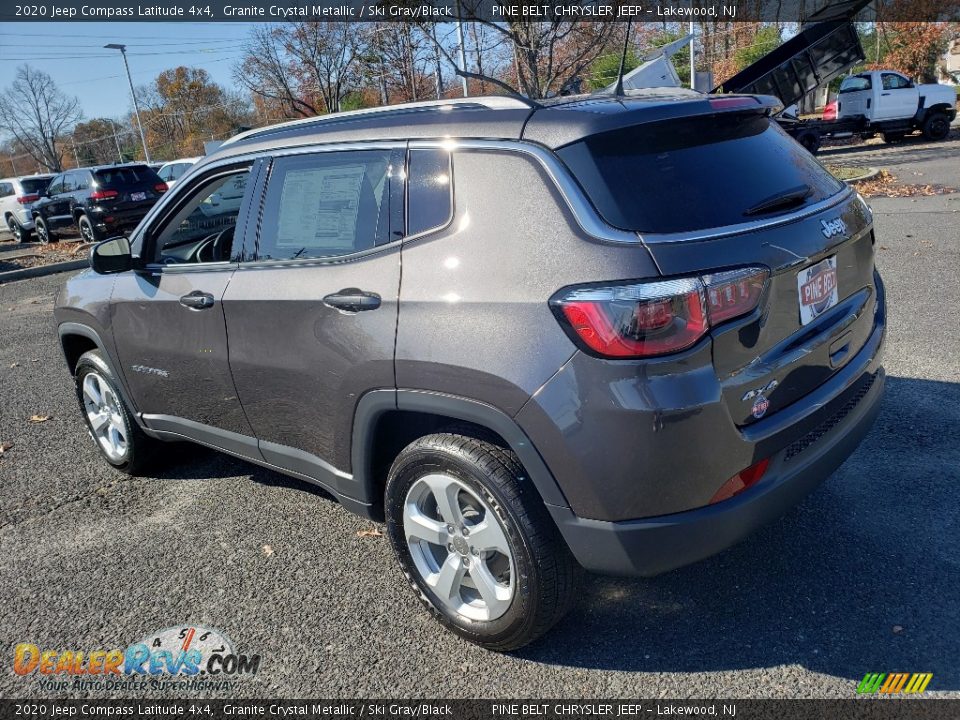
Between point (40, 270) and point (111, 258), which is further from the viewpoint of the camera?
point (40, 270)

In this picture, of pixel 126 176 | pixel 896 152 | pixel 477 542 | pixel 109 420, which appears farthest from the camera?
pixel 896 152

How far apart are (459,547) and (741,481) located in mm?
1012

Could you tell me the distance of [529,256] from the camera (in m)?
2.40

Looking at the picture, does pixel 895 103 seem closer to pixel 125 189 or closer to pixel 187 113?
pixel 125 189

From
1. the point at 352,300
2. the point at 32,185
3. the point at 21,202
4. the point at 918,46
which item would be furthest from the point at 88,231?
the point at 918,46

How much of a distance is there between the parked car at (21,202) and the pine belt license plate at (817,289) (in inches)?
855

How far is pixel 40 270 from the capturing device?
13.8m

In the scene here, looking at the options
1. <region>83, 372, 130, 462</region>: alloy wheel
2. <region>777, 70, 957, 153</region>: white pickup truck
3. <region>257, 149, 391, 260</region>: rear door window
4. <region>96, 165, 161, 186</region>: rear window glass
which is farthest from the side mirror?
<region>777, 70, 957, 153</region>: white pickup truck

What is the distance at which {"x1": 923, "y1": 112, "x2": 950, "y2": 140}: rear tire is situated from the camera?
2152cm

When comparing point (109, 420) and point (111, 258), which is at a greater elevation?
point (111, 258)

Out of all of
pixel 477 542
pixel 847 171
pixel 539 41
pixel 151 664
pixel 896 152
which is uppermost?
pixel 539 41

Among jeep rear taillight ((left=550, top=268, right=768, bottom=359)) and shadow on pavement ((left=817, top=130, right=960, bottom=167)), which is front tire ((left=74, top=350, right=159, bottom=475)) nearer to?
jeep rear taillight ((left=550, top=268, right=768, bottom=359))

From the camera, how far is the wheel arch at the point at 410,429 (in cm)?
240

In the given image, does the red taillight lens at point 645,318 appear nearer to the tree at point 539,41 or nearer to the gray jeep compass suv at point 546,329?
the gray jeep compass suv at point 546,329
